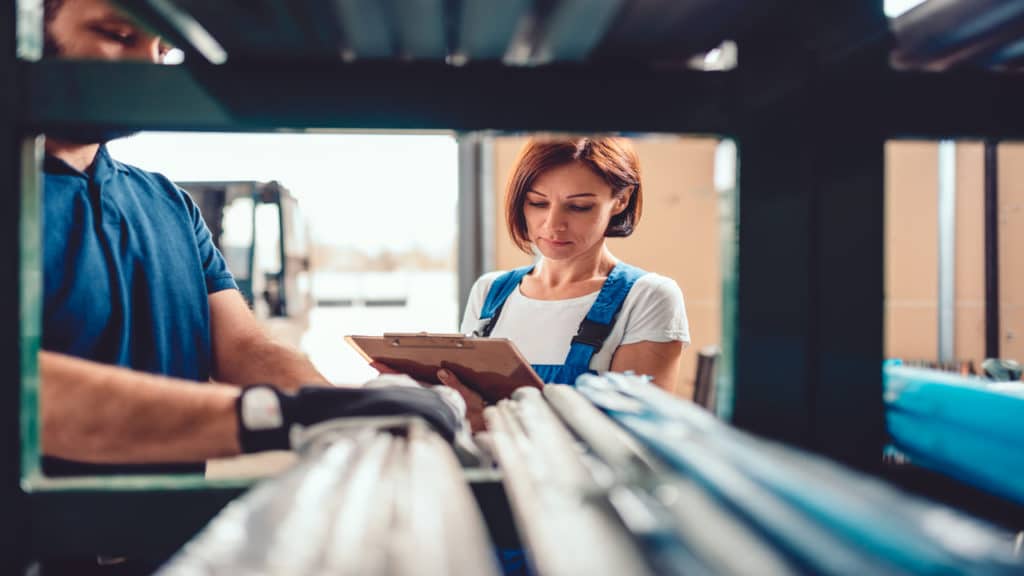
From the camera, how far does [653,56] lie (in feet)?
2.19

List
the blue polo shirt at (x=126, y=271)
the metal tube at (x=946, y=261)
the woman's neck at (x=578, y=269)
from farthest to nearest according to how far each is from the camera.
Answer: the metal tube at (x=946, y=261)
the woman's neck at (x=578, y=269)
the blue polo shirt at (x=126, y=271)

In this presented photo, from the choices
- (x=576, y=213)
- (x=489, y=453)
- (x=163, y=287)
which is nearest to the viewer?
(x=489, y=453)

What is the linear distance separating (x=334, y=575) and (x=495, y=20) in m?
0.49

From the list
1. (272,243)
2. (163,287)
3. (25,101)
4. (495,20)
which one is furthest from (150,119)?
(272,243)

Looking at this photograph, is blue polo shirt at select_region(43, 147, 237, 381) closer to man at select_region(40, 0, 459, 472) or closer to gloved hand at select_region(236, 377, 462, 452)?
man at select_region(40, 0, 459, 472)

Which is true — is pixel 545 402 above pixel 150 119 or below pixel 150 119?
below

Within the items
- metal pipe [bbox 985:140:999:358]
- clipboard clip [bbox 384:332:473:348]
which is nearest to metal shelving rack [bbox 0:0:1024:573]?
clipboard clip [bbox 384:332:473:348]

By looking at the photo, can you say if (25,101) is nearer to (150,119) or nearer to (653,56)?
(150,119)

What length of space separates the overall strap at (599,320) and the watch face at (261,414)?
54.3 inches

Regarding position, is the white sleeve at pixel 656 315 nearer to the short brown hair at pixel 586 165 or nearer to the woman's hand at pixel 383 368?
the short brown hair at pixel 586 165

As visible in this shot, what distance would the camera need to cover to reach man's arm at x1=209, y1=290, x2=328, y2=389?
1.35 m

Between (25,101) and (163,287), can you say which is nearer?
(25,101)

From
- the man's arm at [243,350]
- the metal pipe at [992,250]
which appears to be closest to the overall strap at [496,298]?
the man's arm at [243,350]

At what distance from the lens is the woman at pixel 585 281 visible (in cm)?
192
